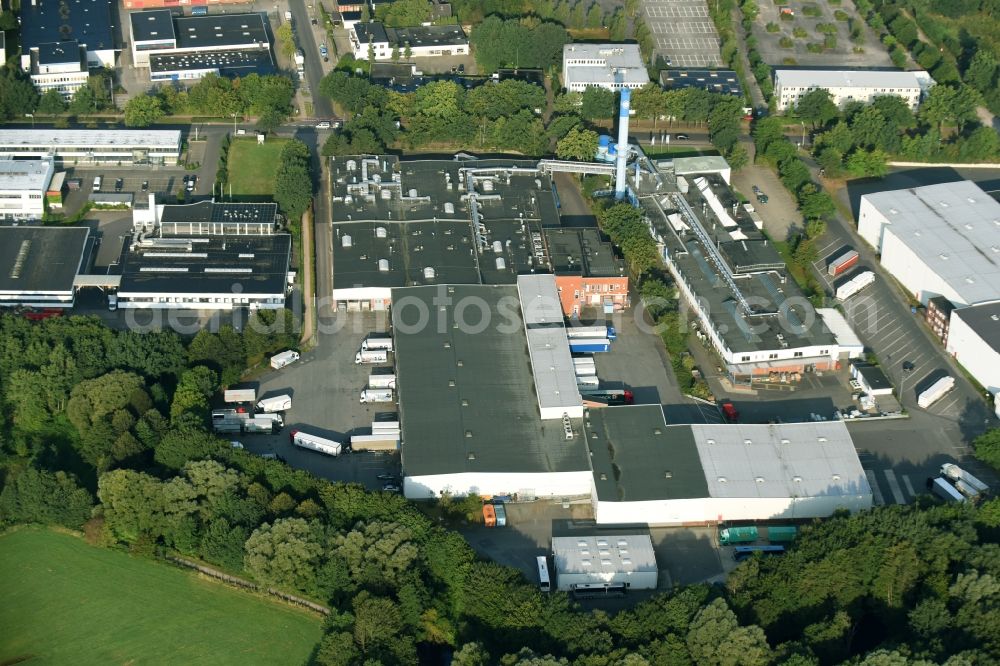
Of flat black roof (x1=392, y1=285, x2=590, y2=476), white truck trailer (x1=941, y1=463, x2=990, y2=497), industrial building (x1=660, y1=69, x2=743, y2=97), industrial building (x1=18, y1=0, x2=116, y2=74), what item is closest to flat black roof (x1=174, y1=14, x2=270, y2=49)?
industrial building (x1=18, y1=0, x2=116, y2=74)

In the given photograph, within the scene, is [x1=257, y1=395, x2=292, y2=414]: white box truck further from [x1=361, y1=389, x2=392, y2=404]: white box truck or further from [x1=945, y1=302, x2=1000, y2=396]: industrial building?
[x1=945, y1=302, x2=1000, y2=396]: industrial building

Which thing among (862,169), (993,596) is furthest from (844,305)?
(993,596)

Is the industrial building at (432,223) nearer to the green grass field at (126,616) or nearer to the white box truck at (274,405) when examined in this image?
the white box truck at (274,405)

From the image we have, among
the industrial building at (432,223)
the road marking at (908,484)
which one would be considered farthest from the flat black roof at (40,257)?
the road marking at (908,484)

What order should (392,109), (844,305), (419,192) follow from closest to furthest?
(844,305) → (419,192) → (392,109)

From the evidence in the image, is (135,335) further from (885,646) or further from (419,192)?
(885,646)

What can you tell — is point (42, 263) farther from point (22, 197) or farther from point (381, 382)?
point (381, 382)

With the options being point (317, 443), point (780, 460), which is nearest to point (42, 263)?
point (317, 443)
